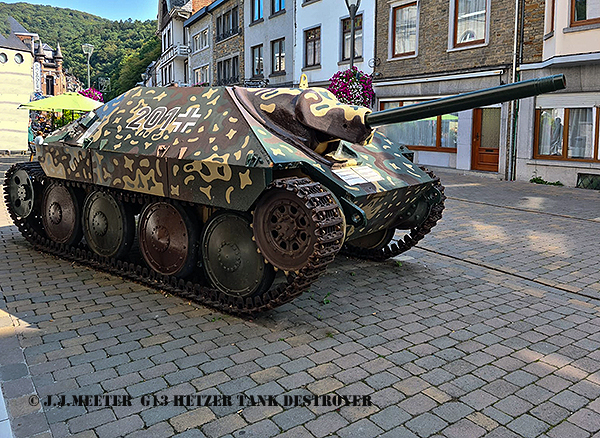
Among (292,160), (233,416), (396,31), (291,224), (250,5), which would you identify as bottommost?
(233,416)

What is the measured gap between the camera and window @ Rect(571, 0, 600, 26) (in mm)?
14266

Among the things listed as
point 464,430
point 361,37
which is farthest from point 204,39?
point 464,430

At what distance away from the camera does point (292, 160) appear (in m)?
5.62

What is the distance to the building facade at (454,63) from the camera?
16891 mm

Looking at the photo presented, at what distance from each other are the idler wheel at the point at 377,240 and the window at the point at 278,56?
2036 cm

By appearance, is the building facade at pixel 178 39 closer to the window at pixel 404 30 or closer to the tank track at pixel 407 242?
the window at pixel 404 30

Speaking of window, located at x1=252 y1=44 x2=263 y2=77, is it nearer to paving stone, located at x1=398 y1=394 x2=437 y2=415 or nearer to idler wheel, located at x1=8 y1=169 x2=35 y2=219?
idler wheel, located at x1=8 y1=169 x2=35 y2=219

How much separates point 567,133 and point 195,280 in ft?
41.9

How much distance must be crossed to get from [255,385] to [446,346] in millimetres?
1802

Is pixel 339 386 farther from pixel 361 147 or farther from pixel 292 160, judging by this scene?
pixel 361 147

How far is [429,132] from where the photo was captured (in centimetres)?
2061

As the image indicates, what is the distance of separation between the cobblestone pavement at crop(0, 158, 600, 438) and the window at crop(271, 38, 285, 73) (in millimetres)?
21084

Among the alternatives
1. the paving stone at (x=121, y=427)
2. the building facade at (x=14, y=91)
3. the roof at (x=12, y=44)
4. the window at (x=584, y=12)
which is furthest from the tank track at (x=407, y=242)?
the roof at (x=12, y=44)

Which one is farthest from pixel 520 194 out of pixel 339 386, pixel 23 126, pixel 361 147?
pixel 23 126
